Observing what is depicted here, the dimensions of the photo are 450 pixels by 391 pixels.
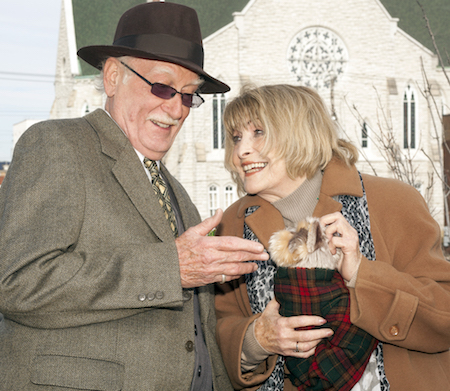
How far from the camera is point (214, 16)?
35.4 metres

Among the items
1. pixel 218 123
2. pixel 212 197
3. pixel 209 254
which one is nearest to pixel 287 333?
pixel 209 254

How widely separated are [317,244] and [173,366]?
1.00 meters

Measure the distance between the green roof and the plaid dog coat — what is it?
3442cm

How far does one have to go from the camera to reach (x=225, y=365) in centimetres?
306

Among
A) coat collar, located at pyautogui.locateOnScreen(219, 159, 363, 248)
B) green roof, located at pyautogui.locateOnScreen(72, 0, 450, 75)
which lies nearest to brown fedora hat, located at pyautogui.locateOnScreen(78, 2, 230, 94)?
coat collar, located at pyautogui.locateOnScreen(219, 159, 363, 248)

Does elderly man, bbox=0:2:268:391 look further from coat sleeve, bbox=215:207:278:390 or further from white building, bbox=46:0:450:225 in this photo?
white building, bbox=46:0:450:225

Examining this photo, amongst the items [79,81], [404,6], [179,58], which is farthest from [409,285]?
[404,6]

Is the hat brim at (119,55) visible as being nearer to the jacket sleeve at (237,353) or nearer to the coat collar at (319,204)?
the coat collar at (319,204)

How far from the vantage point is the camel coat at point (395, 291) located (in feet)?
8.50

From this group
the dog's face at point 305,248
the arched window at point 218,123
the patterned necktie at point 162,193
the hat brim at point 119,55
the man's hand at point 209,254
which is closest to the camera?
the man's hand at point 209,254

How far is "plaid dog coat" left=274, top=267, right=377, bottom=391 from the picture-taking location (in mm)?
2561

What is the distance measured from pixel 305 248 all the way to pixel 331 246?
177 millimetres

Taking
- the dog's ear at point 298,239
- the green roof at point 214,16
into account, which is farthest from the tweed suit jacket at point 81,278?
the green roof at point 214,16

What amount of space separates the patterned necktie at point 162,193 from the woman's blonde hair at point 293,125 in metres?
0.68
